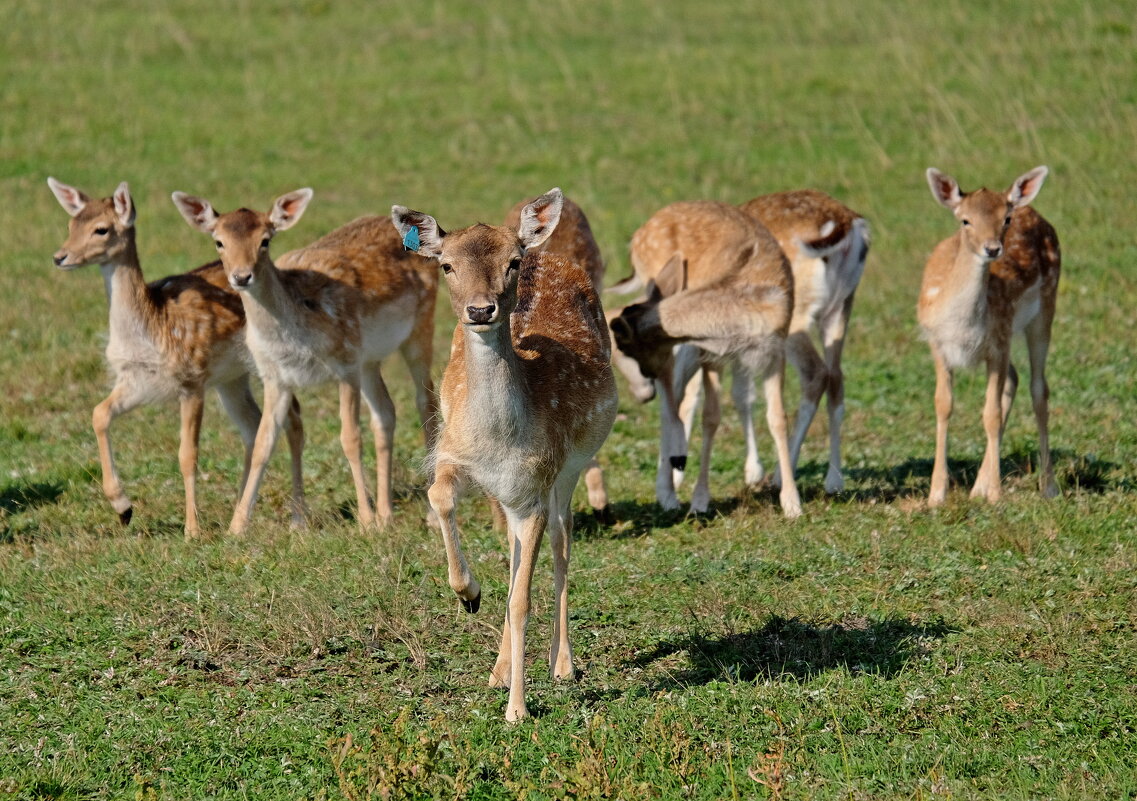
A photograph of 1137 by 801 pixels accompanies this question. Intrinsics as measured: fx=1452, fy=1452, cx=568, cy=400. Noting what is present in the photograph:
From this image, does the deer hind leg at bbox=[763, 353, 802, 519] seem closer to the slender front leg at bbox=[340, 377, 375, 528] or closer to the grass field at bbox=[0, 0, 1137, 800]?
the grass field at bbox=[0, 0, 1137, 800]

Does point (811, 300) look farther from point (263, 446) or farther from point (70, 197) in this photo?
point (70, 197)

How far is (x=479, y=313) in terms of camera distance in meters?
5.32

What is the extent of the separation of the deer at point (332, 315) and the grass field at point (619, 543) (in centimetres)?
48

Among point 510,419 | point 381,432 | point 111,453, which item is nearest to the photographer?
point 510,419

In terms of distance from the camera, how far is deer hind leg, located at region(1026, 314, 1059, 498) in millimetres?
8938

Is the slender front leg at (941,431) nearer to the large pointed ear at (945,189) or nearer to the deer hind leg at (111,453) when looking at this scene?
the large pointed ear at (945,189)

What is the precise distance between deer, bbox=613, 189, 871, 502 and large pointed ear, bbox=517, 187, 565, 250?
3.59m

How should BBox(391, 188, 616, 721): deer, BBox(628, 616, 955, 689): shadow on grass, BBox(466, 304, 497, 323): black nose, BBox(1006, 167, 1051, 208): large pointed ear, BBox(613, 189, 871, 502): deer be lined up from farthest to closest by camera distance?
BBox(613, 189, 871, 502): deer
BBox(1006, 167, 1051, 208): large pointed ear
BBox(628, 616, 955, 689): shadow on grass
BBox(391, 188, 616, 721): deer
BBox(466, 304, 497, 323): black nose

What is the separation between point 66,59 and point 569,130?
8189 millimetres

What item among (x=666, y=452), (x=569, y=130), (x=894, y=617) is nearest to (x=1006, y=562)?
(x=894, y=617)

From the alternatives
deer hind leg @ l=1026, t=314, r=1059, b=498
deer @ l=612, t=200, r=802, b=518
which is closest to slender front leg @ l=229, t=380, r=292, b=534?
deer @ l=612, t=200, r=802, b=518

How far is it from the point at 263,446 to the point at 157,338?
941mm

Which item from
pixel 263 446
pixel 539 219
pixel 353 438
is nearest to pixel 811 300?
pixel 353 438

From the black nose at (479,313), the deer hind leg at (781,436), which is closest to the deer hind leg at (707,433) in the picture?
the deer hind leg at (781,436)
